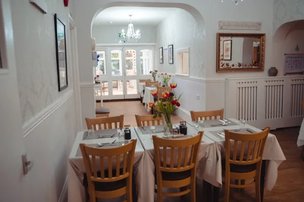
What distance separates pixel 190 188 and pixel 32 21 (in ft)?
6.31

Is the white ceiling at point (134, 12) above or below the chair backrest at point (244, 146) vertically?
above

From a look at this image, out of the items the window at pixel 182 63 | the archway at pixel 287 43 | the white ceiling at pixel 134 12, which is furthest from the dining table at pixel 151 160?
the white ceiling at pixel 134 12

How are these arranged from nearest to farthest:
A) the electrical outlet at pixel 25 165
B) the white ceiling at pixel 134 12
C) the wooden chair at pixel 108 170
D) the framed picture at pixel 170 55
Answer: the electrical outlet at pixel 25 165
the wooden chair at pixel 108 170
the white ceiling at pixel 134 12
the framed picture at pixel 170 55

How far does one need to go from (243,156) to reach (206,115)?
924 millimetres

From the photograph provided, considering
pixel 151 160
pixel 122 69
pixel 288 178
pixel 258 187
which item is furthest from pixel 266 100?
pixel 122 69

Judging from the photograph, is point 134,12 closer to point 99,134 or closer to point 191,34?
point 191,34

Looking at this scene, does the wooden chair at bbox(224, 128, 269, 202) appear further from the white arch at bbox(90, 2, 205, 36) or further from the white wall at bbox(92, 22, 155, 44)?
the white wall at bbox(92, 22, 155, 44)

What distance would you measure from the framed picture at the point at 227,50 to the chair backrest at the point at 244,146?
279cm

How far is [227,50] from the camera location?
4.76m

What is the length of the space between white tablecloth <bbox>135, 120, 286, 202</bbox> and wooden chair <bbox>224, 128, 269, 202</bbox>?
96 mm

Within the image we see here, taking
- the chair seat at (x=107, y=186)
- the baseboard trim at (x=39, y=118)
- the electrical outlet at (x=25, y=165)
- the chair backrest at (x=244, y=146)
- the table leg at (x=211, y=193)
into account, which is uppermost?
the baseboard trim at (x=39, y=118)

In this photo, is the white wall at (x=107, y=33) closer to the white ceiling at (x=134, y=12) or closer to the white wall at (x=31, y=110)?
the white ceiling at (x=134, y=12)

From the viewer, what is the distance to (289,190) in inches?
112

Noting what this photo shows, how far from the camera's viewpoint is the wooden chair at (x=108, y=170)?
189 cm
